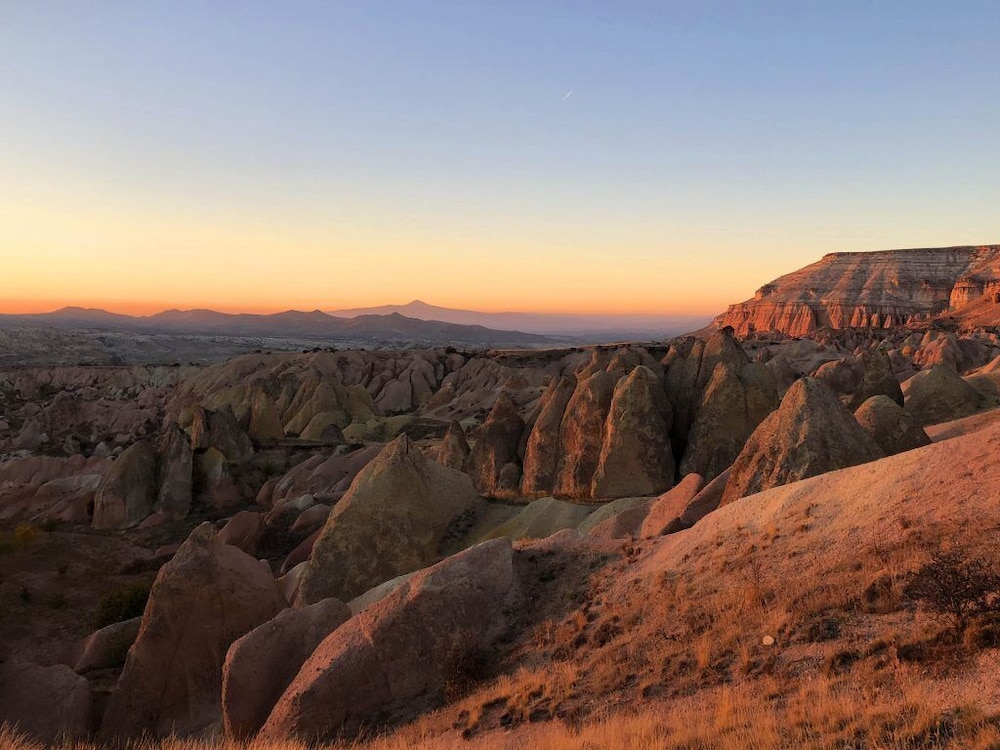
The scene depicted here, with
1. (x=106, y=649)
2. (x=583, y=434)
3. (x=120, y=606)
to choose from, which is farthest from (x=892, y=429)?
(x=120, y=606)

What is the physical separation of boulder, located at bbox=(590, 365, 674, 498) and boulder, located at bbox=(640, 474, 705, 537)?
685 centimetres

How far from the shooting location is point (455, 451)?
29.9m

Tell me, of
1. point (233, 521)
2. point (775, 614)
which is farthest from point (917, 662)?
point (233, 521)

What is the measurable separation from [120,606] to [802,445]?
2250 centimetres

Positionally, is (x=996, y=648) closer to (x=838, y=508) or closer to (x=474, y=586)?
(x=838, y=508)

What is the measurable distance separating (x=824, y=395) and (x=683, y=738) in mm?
11683

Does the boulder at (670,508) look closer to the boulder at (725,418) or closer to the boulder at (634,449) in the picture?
the boulder at (634,449)

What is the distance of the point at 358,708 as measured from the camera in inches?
377

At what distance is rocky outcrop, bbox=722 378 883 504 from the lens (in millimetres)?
14227

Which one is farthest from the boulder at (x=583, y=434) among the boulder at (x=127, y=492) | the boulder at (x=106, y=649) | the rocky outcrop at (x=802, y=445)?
the boulder at (x=127, y=492)

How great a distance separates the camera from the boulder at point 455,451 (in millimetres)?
29391

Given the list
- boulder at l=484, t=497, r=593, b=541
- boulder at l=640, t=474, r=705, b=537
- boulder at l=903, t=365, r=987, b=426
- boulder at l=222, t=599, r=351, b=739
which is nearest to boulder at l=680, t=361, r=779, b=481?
boulder at l=484, t=497, r=593, b=541

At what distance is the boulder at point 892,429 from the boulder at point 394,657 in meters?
11.9

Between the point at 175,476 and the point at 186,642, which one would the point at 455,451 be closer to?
the point at 186,642
